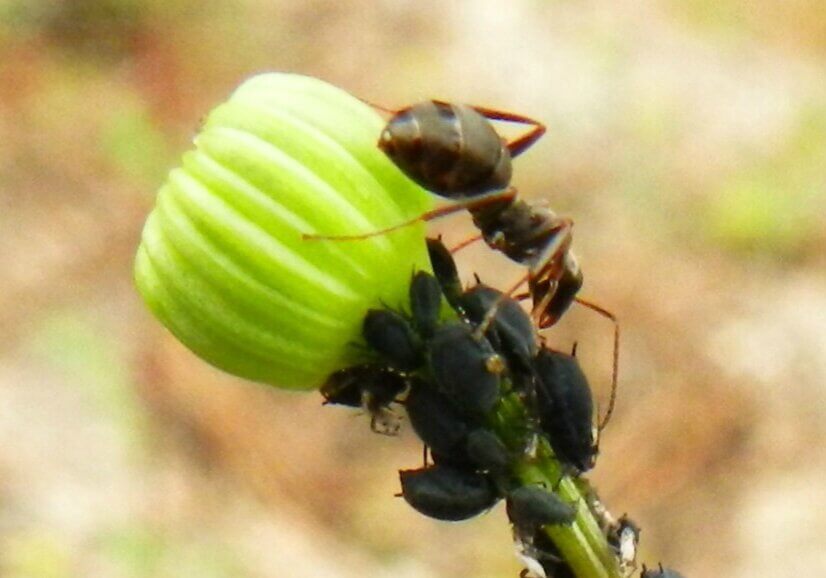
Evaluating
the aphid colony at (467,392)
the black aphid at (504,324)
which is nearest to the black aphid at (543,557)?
the aphid colony at (467,392)

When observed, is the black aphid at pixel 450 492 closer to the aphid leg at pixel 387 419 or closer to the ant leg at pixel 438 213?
the aphid leg at pixel 387 419

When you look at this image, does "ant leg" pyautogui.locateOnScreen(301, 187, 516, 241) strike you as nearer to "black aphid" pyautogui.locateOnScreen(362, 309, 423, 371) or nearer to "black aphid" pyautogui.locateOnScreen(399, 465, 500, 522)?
"black aphid" pyautogui.locateOnScreen(362, 309, 423, 371)

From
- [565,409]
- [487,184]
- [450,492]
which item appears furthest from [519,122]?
[450,492]

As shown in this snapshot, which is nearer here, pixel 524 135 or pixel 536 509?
pixel 536 509

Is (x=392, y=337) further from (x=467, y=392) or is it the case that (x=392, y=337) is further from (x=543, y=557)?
(x=543, y=557)

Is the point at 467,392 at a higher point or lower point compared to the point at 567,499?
higher

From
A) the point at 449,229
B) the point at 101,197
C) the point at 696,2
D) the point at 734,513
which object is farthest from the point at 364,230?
the point at 696,2

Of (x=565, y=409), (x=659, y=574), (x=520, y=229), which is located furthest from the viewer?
(x=520, y=229)
